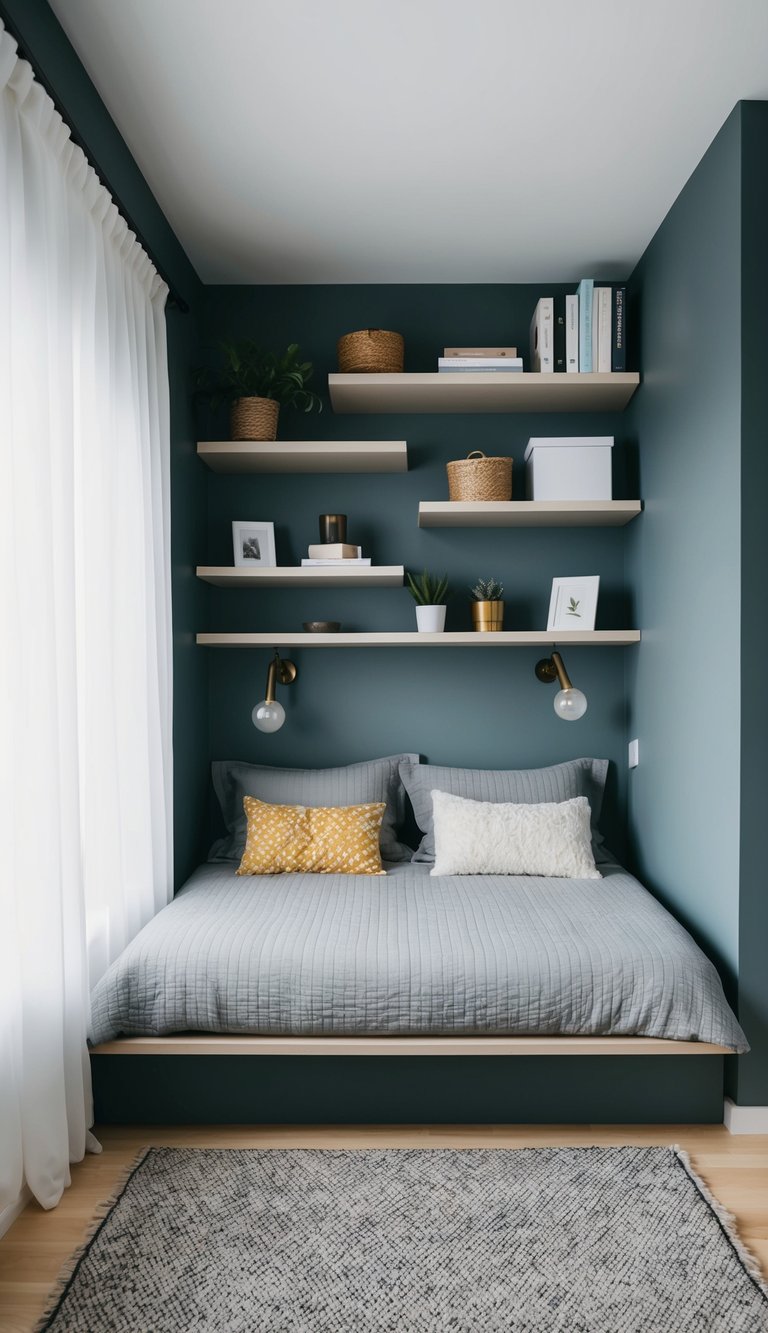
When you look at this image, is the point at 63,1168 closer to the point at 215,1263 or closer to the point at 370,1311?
the point at 215,1263

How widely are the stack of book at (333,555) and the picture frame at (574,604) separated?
72 cm

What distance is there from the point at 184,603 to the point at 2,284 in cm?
156

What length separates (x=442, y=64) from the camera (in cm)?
224

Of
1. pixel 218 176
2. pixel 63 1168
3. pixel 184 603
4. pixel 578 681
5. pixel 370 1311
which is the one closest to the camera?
pixel 370 1311

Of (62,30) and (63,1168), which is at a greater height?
(62,30)

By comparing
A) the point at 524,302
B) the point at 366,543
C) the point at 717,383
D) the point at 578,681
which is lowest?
the point at 578,681

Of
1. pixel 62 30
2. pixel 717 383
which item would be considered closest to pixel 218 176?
pixel 62 30

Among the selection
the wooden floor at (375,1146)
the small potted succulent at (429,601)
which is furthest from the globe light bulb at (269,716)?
the wooden floor at (375,1146)

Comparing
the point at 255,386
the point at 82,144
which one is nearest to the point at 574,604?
the point at 255,386

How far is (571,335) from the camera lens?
334cm

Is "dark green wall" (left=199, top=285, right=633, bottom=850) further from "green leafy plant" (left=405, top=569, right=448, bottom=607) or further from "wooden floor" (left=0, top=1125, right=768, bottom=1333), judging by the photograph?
"wooden floor" (left=0, top=1125, right=768, bottom=1333)

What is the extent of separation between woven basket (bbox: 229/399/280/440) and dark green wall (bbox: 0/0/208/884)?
174mm

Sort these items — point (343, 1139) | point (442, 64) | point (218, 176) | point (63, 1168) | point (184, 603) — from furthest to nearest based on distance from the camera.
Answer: point (184, 603), point (218, 176), point (343, 1139), point (442, 64), point (63, 1168)

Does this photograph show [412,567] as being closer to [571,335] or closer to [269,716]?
[269,716]
